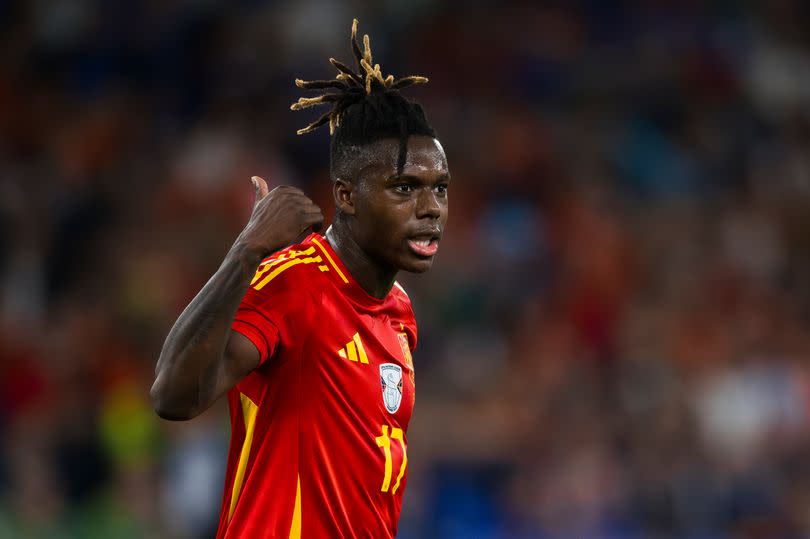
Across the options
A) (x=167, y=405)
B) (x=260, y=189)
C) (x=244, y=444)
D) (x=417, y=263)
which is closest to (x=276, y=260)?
Answer: (x=260, y=189)

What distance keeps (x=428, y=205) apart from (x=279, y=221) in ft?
1.84

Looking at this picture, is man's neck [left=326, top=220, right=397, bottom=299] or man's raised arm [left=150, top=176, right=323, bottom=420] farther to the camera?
man's neck [left=326, top=220, right=397, bottom=299]

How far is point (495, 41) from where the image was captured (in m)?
12.4

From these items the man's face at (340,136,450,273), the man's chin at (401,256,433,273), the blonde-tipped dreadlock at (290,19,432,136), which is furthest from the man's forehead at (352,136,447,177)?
the man's chin at (401,256,433,273)

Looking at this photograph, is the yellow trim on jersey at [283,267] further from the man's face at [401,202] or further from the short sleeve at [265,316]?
the man's face at [401,202]

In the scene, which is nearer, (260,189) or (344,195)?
(260,189)

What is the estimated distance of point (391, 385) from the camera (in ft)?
13.1

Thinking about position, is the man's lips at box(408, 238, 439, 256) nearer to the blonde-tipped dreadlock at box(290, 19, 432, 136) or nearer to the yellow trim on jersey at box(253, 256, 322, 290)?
the yellow trim on jersey at box(253, 256, 322, 290)

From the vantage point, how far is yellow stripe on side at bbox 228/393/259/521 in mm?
3719

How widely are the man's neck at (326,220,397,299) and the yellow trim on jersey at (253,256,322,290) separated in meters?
0.11

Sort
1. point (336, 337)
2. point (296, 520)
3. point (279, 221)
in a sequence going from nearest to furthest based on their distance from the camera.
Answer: point (279, 221) → point (296, 520) → point (336, 337)

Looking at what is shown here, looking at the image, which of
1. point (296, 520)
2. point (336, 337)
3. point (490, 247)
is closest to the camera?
point (296, 520)

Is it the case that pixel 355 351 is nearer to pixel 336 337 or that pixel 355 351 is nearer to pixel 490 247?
pixel 336 337

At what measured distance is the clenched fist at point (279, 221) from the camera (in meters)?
3.41
